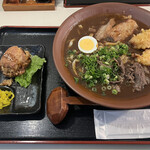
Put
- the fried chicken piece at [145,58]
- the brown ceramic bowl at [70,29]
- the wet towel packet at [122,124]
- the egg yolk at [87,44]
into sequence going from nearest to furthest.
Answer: the brown ceramic bowl at [70,29] → the wet towel packet at [122,124] → the fried chicken piece at [145,58] → the egg yolk at [87,44]

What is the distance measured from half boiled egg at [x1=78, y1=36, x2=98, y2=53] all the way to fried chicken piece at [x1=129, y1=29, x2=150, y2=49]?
19.9 inches

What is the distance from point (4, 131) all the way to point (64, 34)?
144cm

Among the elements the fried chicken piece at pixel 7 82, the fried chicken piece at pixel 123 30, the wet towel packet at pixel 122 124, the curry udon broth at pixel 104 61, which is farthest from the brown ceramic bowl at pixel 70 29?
the fried chicken piece at pixel 7 82

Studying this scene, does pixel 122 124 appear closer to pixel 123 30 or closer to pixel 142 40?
pixel 142 40

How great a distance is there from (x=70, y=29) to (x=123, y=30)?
736 mm

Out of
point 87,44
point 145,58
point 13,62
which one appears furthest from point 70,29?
point 145,58

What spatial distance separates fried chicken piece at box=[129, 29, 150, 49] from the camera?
1.93m

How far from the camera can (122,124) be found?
5.86ft

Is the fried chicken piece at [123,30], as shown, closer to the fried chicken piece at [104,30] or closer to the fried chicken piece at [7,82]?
the fried chicken piece at [104,30]

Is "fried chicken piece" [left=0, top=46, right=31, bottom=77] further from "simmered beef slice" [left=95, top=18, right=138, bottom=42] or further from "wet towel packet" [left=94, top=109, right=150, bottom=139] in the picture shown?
"wet towel packet" [left=94, top=109, right=150, bottom=139]

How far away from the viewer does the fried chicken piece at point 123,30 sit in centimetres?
208

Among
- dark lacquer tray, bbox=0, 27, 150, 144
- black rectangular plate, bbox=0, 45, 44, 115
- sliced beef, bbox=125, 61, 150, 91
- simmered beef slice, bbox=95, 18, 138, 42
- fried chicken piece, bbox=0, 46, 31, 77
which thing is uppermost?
simmered beef slice, bbox=95, 18, 138, 42

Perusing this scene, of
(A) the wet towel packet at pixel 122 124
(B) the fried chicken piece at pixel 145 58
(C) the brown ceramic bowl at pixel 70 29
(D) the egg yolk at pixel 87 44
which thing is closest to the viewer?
(C) the brown ceramic bowl at pixel 70 29

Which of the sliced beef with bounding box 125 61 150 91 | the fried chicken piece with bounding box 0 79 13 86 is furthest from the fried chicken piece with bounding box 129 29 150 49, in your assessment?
the fried chicken piece with bounding box 0 79 13 86
